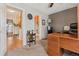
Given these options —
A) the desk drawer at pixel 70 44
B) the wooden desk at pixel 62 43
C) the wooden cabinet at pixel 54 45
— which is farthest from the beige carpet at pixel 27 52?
the desk drawer at pixel 70 44

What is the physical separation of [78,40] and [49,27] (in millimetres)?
5636

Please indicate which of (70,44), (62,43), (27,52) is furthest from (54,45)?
(27,52)

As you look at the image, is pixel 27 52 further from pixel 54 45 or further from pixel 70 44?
pixel 70 44

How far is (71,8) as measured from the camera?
20.4 feet

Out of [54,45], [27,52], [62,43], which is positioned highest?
[62,43]

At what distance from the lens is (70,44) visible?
2.77 meters

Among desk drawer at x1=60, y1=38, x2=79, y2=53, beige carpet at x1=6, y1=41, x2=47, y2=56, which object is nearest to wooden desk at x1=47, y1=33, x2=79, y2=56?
desk drawer at x1=60, y1=38, x2=79, y2=53

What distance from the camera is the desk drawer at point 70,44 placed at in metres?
2.61

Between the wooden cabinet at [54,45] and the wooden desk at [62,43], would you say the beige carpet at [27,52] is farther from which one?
the wooden desk at [62,43]

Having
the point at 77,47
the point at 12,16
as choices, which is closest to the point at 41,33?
the point at 12,16

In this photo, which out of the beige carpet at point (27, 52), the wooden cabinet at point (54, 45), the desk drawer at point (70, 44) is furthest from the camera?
the beige carpet at point (27, 52)

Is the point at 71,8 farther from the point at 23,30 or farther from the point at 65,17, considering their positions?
the point at 23,30

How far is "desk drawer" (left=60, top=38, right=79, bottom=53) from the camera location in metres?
2.61

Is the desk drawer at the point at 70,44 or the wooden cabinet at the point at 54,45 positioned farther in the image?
the wooden cabinet at the point at 54,45
